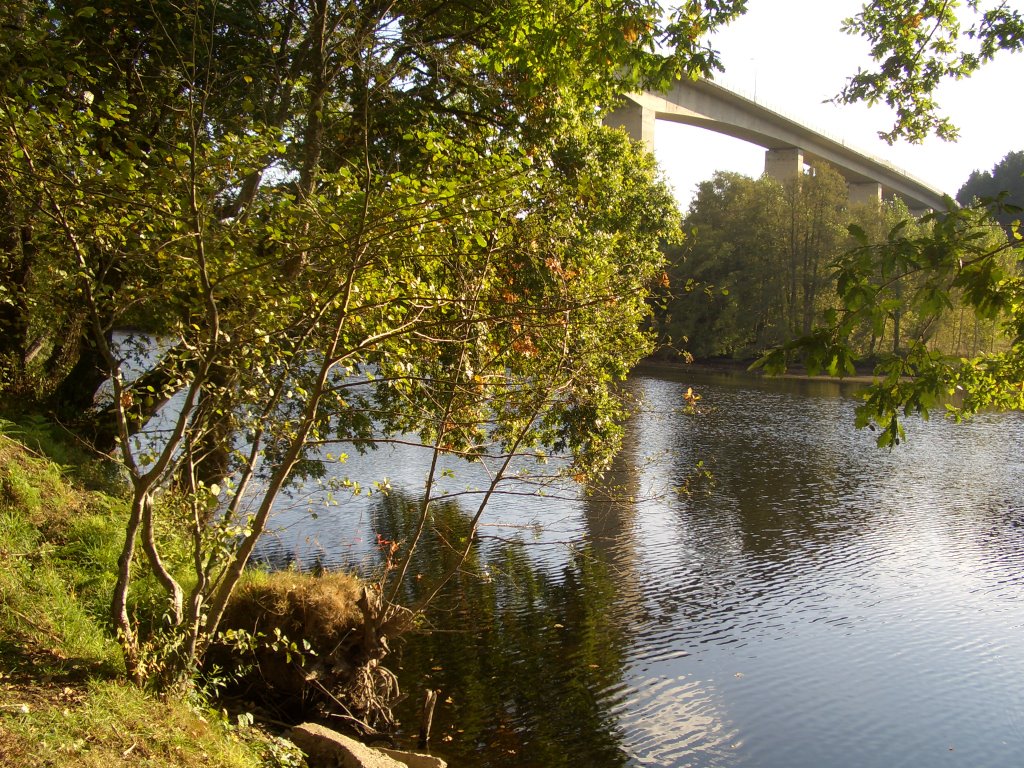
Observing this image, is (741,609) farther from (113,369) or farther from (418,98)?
(113,369)

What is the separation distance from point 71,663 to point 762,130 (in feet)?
124

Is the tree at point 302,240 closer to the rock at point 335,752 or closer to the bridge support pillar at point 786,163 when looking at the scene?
the rock at point 335,752

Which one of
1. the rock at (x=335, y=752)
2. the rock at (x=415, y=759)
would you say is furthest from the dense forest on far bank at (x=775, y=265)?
the rock at (x=335, y=752)

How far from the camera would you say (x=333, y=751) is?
5.57 meters

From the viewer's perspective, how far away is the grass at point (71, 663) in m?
3.93

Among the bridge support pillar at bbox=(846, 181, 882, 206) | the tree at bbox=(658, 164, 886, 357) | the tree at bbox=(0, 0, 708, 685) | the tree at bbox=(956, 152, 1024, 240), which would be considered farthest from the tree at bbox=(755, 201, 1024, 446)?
the tree at bbox=(956, 152, 1024, 240)

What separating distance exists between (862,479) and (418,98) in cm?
1247

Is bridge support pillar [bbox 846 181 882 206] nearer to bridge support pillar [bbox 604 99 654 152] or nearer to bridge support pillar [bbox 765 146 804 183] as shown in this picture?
bridge support pillar [bbox 765 146 804 183]

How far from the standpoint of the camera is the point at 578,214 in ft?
29.2

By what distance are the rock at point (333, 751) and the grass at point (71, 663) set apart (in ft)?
1.58

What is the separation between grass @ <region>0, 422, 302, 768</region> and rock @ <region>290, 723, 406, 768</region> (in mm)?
482

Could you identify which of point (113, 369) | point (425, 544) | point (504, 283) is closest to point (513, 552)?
point (425, 544)

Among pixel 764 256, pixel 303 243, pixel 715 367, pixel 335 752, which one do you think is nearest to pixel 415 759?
pixel 335 752

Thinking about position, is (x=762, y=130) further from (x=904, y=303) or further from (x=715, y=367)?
(x=904, y=303)
